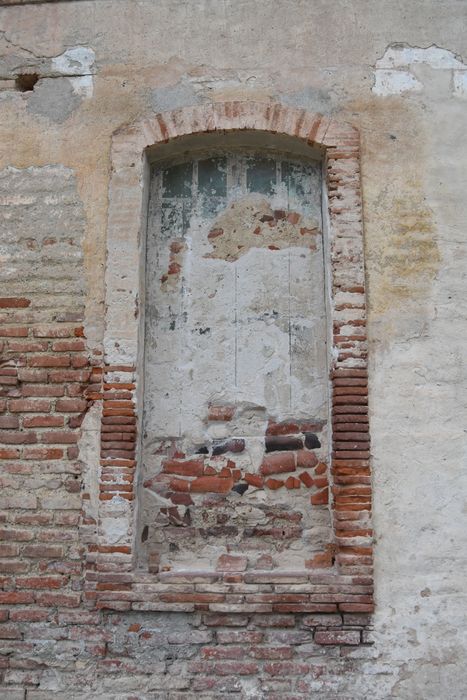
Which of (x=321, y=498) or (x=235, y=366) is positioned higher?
(x=235, y=366)

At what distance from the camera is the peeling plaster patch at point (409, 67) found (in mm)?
4375

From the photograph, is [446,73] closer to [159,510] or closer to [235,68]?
[235,68]

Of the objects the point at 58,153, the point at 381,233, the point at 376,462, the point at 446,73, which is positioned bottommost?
the point at 376,462

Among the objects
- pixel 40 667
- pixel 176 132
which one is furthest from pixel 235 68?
pixel 40 667

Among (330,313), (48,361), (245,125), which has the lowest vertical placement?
(48,361)

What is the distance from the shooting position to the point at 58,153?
173 inches

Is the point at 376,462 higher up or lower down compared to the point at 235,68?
lower down

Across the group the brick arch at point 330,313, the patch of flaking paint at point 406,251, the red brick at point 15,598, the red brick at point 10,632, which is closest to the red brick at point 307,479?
the brick arch at point 330,313

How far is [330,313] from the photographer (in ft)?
13.7

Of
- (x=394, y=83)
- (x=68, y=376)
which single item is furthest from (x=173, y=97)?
(x=68, y=376)

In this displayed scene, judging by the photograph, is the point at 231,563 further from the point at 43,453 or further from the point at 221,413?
the point at 43,453

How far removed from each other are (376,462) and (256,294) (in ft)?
4.17

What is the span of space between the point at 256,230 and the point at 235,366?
898mm

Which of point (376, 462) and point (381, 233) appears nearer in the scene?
point (376, 462)
